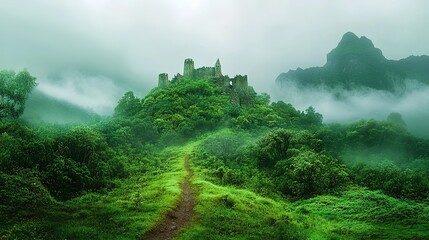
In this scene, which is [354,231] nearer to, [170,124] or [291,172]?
[291,172]

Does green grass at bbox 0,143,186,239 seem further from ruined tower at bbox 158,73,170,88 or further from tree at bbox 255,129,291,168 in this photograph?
ruined tower at bbox 158,73,170,88

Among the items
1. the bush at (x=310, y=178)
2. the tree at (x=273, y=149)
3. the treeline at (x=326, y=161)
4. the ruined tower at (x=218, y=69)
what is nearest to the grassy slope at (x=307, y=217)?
the bush at (x=310, y=178)

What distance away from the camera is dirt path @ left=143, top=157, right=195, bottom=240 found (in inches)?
998

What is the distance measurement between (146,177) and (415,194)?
97.6 feet

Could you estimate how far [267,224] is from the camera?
29703mm

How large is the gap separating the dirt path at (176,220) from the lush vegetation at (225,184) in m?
0.62

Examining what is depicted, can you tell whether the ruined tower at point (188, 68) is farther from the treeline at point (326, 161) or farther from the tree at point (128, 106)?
the treeline at point (326, 161)

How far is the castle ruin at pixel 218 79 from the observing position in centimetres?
11959

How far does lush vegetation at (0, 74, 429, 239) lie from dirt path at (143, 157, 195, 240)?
617mm

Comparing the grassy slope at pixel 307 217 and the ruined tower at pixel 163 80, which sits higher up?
the ruined tower at pixel 163 80

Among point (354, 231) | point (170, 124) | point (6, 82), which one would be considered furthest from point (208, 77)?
point (354, 231)

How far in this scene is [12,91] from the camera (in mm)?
48781

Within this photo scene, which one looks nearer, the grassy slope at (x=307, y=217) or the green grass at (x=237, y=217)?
the green grass at (x=237, y=217)

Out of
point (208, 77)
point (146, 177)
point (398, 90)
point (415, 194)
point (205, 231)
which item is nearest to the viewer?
point (205, 231)
